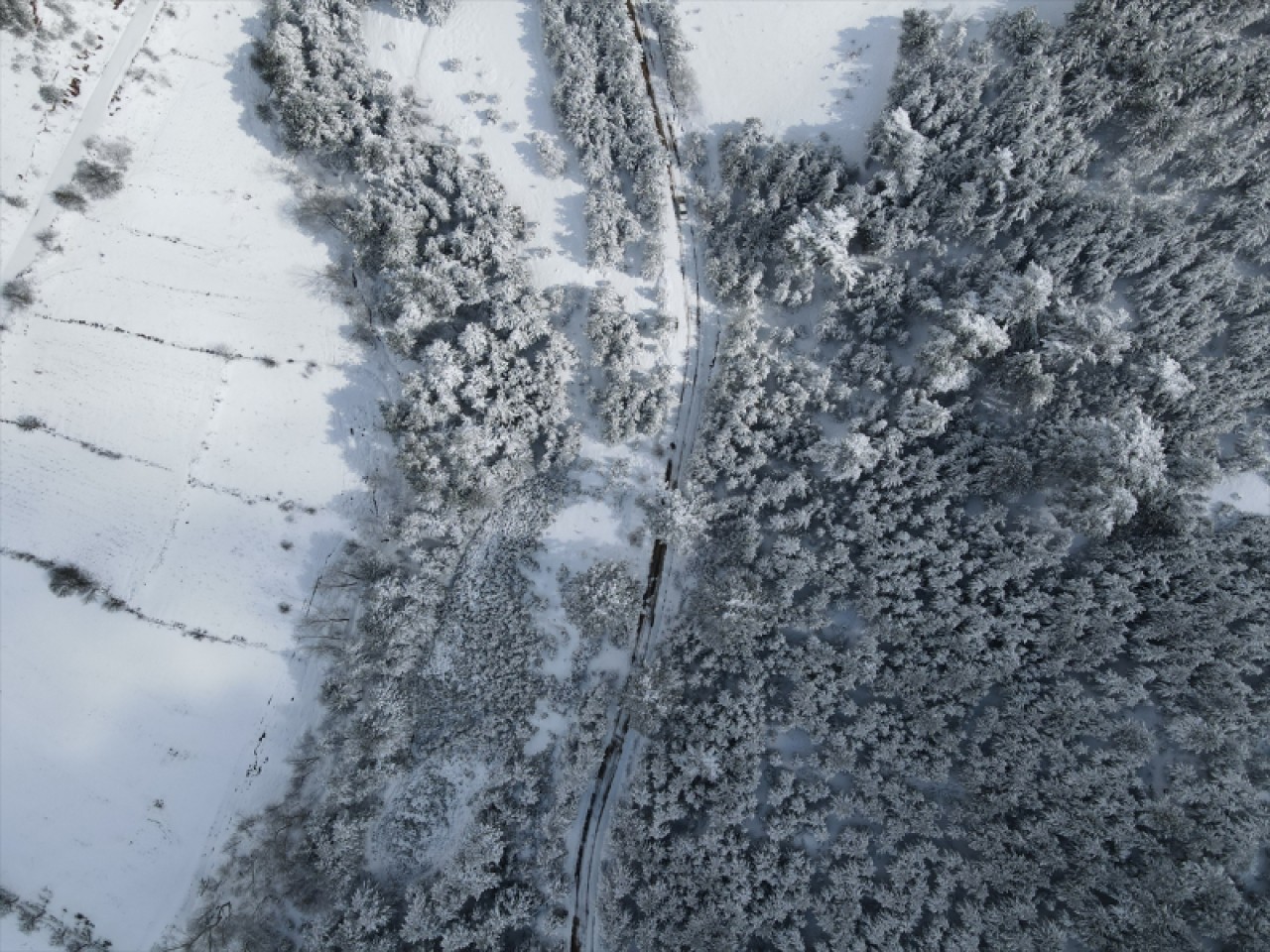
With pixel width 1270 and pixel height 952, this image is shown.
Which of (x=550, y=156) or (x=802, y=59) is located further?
(x=802, y=59)

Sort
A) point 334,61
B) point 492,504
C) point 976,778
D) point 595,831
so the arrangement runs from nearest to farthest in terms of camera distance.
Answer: point 976,778 → point 595,831 → point 492,504 → point 334,61

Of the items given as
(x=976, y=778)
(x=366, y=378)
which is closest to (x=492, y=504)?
(x=366, y=378)

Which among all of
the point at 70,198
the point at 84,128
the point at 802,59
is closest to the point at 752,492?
the point at 802,59

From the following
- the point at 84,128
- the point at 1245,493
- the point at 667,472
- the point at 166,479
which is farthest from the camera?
the point at 84,128

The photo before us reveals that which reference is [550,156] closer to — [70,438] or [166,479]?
[166,479]

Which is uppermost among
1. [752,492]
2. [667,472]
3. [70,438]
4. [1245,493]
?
[1245,493]

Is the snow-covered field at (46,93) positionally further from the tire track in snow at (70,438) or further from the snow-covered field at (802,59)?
the snow-covered field at (802,59)

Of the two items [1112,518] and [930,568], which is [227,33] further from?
[1112,518]
